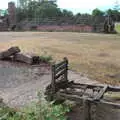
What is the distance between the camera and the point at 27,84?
8.92 metres

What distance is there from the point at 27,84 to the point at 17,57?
2956 mm

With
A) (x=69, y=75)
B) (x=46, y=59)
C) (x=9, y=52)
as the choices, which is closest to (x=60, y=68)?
(x=69, y=75)

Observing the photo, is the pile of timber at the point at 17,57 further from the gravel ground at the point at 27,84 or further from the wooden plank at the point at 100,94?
the wooden plank at the point at 100,94

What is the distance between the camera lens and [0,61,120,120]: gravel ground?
21.0ft

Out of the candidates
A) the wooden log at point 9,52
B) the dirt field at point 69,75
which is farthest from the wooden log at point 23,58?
the dirt field at point 69,75

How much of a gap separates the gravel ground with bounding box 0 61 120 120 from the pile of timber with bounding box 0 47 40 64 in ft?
0.90

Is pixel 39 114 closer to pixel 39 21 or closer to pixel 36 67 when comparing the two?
pixel 36 67

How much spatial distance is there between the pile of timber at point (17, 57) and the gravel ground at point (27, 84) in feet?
0.90

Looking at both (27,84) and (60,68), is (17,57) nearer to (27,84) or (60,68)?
(27,84)

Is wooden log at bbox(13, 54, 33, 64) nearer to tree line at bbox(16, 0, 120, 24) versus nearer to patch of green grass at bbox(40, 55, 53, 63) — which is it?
patch of green grass at bbox(40, 55, 53, 63)

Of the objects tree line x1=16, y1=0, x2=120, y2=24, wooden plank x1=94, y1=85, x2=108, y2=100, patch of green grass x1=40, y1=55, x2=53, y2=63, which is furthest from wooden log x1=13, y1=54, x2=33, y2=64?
tree line x1=16, y1=0, x2=120, y2=24

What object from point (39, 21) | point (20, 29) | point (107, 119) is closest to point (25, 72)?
point (107, 119)

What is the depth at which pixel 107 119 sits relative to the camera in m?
6.13

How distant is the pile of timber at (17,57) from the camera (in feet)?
37.5
